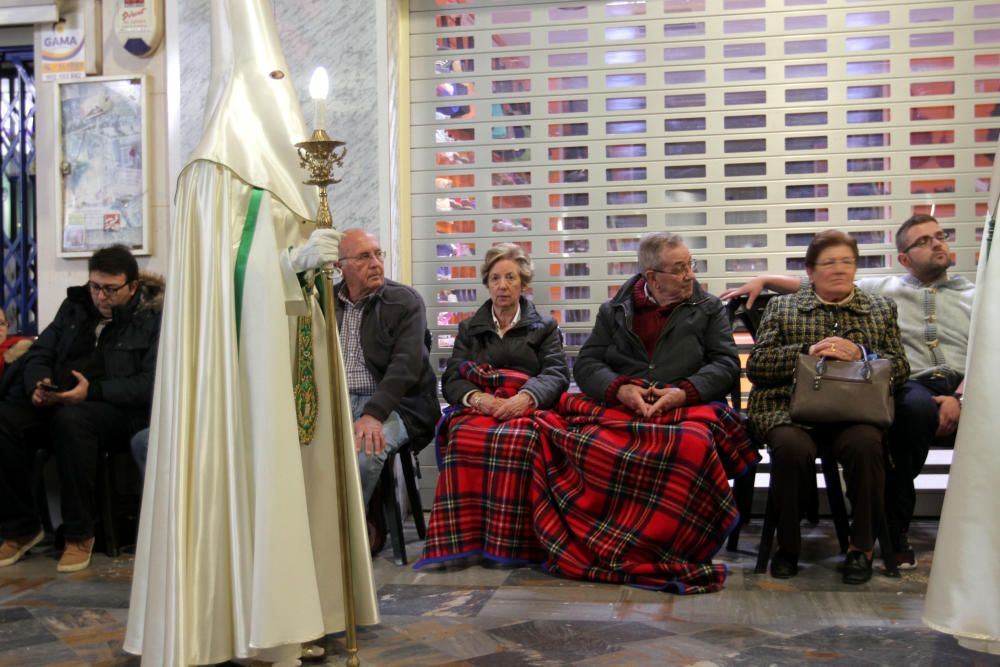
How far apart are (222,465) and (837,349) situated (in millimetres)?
2415

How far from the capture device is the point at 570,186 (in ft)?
18.4

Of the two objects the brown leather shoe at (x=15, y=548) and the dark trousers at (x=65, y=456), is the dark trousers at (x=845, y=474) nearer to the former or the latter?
the dark trousers at (x=65, y=456)

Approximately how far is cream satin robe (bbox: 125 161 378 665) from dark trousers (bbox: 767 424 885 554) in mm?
1940

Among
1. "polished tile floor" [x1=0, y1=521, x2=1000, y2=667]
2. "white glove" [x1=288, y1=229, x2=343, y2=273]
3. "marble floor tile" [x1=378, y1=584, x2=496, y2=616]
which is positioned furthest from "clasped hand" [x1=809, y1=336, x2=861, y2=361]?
"white glove" [x1=288, y1=229, x2=343, y2=273]

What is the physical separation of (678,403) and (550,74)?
2198 millimetres

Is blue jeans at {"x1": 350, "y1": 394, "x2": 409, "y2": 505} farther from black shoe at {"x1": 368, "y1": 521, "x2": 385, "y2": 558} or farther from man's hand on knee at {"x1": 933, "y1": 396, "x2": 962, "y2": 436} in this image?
man's hand on knee at {"x1": 933, "y1": 396, "x2": 962, "y2": 436}

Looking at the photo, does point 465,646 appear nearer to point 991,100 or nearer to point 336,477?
point 336,477

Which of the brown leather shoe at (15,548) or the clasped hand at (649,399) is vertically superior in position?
the clasped hand at (649,399)

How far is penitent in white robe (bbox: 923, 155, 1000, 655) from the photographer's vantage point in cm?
260

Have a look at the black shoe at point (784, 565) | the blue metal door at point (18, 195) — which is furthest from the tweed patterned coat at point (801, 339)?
the blue metal door at point (18, 195)

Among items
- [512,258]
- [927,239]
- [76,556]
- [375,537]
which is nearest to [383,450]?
[375,537]

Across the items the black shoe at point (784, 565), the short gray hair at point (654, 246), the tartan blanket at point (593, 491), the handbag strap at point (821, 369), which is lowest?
the black shoe at point (784, 565)

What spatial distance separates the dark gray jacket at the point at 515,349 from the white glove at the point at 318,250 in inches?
72.5

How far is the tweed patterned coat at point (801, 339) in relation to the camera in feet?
13.8
